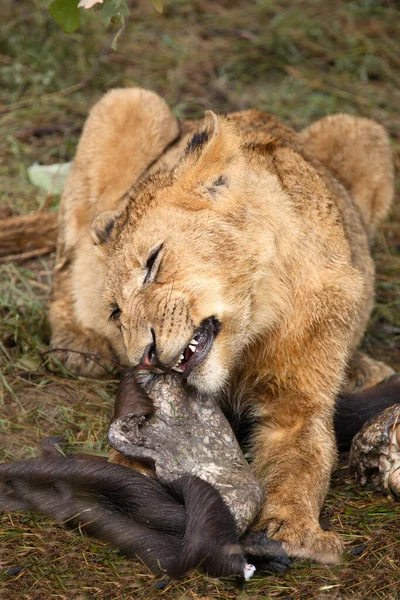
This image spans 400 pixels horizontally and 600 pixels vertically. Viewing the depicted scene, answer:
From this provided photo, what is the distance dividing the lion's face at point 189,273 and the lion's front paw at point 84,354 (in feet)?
3.89

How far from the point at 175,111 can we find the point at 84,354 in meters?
3.50

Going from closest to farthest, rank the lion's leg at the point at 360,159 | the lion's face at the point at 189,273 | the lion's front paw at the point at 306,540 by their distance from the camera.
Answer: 1. the lion's front paw at the point at 306,540
2. the lion's face at the point at 189,273
3. the lion's leg at the point at 360,159

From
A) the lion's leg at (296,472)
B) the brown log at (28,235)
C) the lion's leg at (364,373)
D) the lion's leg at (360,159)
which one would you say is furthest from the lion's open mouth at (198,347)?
the brown log at (28,235)

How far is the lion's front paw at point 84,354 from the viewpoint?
230 inches

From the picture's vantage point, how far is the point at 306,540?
4.04 meters

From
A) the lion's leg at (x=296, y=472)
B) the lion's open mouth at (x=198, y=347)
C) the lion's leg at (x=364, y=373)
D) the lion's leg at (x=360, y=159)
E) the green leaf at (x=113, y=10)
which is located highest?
the green leaf at (x=113, y=10)

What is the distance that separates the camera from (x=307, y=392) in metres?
4.77

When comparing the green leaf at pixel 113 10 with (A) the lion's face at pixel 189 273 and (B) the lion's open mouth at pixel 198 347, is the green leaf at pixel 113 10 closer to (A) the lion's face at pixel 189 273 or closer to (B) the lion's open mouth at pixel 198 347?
(A) the lion's face at pixel 189 273

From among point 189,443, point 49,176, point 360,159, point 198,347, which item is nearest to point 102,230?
point 198,347

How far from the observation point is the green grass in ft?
12.5

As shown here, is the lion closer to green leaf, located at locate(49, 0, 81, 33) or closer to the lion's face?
the lion's face

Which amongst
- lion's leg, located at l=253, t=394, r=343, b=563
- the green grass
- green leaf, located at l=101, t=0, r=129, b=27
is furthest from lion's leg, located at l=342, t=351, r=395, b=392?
green leaf, located at l=101, t=0, r=129, b=27

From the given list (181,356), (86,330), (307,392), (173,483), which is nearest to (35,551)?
(173,483)

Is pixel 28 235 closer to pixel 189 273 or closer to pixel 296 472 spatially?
pixel 189 273
